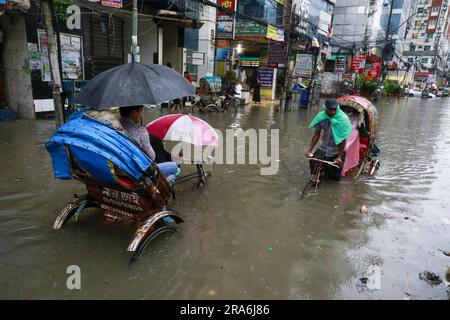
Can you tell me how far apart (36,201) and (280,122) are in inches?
414

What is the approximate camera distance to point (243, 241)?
3941 millimetres

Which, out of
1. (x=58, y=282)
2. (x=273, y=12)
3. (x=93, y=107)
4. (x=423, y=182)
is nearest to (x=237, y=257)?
(x=58, y=282)

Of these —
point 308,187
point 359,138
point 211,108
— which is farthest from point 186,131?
point 211,108

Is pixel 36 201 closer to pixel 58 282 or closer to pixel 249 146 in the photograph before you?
pixel 58 282

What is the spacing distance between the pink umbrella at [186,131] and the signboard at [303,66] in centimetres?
1482

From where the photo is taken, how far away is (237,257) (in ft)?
11.8

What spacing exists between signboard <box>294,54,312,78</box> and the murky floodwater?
12.5m

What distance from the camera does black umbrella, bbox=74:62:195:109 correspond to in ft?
10.7

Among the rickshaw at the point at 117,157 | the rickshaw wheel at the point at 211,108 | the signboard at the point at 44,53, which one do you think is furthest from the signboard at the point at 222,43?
the rickshaw at the point at 117,157

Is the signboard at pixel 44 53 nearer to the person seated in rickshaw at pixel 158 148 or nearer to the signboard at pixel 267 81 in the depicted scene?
the person seated in rickshaw at pixel 158 148

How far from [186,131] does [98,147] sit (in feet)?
6.60

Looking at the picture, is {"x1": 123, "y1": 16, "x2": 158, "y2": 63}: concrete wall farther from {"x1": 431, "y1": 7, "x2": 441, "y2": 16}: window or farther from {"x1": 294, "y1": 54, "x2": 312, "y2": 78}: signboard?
{"x1": 431, "y1": 7, "x2": 441, "y2": 16}: window

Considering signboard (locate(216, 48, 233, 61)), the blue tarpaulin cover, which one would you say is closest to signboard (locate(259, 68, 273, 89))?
signboard (locate(216, 48, 233, 61))

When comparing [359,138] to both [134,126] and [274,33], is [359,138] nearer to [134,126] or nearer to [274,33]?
[134,126]
